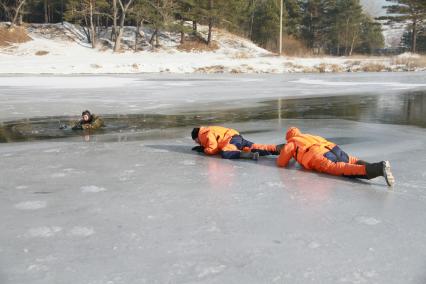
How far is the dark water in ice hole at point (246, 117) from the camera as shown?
8023 mm

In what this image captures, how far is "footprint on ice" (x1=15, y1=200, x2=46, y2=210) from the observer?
373 cm

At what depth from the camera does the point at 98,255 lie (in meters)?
2.77

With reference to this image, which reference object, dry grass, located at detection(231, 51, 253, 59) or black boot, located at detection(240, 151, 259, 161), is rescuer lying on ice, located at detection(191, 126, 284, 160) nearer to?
black boot, located at detection(240, 151, 259, 161)

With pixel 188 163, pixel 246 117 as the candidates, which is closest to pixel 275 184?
pixel 188 163

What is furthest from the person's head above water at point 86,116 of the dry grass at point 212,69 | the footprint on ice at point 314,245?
the dry grass at point 212,69

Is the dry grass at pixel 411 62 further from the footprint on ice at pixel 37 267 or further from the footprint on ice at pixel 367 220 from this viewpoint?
the footprint on ice at pixel 37 267

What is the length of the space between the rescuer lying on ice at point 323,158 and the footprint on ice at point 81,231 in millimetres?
2521

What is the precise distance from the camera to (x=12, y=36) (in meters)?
36.2

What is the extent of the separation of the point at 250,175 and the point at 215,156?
1.09m

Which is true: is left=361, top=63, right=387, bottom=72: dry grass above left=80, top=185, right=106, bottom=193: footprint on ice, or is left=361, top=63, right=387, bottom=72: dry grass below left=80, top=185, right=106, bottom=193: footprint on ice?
above

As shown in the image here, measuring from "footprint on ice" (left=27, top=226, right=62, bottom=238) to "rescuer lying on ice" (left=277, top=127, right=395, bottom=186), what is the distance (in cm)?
266

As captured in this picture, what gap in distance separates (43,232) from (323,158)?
2.81m

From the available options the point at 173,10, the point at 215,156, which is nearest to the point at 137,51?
the point at 173,10

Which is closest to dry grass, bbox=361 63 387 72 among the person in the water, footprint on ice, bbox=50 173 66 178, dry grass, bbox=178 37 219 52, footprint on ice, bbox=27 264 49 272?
dry grass, bbox=178 37 219 52
